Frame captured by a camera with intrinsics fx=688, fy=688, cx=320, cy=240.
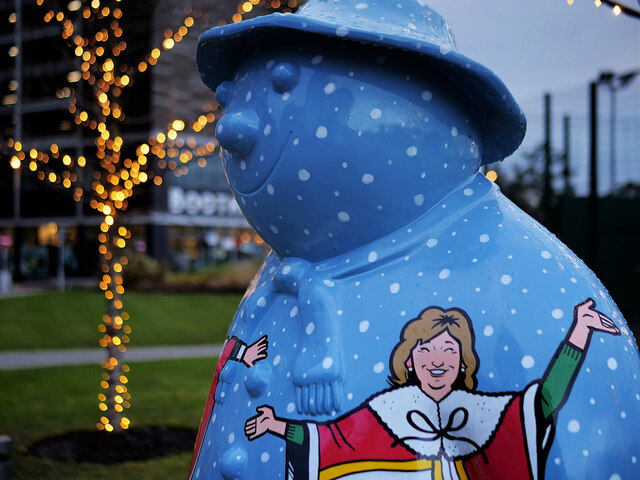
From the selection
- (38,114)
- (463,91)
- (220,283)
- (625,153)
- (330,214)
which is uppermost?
(38,114)

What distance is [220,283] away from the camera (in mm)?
19328

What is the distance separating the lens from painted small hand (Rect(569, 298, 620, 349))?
1696mm

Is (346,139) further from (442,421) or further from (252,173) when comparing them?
(442,421)

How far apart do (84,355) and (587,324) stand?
9.53 metres

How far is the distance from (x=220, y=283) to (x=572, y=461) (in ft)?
59.3

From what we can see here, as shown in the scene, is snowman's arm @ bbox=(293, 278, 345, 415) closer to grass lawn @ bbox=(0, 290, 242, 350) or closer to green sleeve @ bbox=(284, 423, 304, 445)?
green sleeve @ bbox=(284, 423, 304, 445)

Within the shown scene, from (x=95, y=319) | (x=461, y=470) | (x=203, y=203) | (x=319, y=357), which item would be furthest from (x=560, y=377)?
(x=203, y=203)

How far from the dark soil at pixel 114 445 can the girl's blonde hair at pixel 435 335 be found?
13.4 ft

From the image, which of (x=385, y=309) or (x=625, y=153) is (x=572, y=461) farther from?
(x=625, y=153)

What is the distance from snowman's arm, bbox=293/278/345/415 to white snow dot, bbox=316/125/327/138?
41cm

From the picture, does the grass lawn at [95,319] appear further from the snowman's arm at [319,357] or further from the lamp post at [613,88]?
the snowman's arm at [319,357]

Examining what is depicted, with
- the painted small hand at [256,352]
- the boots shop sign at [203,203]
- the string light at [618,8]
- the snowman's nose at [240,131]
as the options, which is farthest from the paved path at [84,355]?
the boots shop sign at [203,203]

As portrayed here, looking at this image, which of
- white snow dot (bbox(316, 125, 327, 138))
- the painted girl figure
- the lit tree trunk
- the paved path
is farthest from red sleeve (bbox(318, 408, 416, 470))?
the paved path

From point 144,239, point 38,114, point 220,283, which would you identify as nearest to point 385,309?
point 220,283
